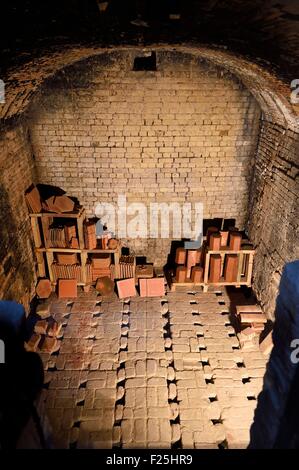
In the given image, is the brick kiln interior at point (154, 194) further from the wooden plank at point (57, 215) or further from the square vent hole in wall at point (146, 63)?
the wooden plank at point (57, 215)

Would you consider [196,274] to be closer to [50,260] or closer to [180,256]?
[180,256]

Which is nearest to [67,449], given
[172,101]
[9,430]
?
[9,430]

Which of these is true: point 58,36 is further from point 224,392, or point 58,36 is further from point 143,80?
point 224,392

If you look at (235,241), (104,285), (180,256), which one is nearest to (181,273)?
(180,256)

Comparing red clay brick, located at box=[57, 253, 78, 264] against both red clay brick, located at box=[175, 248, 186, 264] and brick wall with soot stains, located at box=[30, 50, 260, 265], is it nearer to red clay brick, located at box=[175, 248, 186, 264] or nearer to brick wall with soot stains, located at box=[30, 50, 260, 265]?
brick wall with soot stains, located at box=[30, 50, 260, 265]

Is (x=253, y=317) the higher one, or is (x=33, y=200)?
(x=33, y=200)

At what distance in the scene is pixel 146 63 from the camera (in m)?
6.33

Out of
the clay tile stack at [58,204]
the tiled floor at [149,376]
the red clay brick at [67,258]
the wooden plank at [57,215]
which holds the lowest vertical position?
the tiled floor at [149,376]

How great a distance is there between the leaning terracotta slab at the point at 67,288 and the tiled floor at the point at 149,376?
0.18 meters

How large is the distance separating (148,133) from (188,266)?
3133mm

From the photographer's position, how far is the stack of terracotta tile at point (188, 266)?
7.14 meters

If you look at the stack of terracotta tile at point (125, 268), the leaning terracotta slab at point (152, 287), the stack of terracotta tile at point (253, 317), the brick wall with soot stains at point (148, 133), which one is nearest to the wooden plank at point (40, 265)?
the brick wall with soot stains at point (148, 133)

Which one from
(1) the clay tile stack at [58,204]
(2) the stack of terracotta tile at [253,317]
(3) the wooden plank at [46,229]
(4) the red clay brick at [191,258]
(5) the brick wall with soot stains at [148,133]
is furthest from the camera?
(4) the red clay brick at [191,258]

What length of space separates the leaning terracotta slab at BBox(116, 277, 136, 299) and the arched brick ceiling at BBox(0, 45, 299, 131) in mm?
4007
